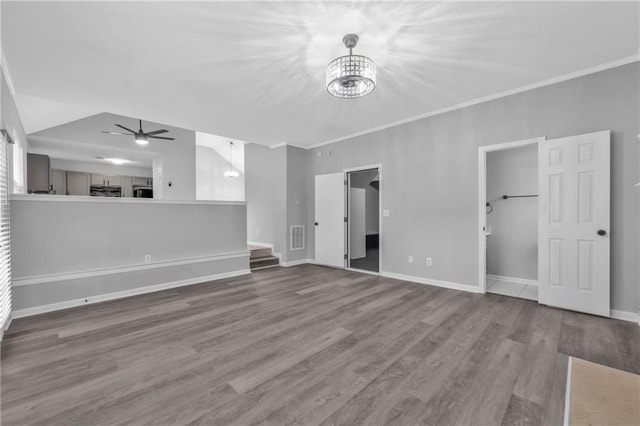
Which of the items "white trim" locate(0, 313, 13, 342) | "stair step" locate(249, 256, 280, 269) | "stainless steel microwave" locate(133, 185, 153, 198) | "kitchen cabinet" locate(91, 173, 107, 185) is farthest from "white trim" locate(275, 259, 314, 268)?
"kitchen cabinet" locate(91, 173, 107, 185)

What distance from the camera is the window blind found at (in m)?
2.55

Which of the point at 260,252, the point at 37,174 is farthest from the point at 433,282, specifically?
the point at 37,174

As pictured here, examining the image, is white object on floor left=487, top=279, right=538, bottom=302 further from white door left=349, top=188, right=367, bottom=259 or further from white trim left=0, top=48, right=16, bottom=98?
white trim left=0, top=48, right=16, bottom=98

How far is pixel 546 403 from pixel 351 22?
3091 millimetres

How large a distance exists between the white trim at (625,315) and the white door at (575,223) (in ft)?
0.28

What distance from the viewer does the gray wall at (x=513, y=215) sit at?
436cm

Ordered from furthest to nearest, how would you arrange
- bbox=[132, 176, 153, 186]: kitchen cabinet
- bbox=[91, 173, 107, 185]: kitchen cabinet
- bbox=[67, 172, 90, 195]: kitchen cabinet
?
bbox=[132, 176, 153, 186]: kitchen cabinet, bbox=[91, 173, 107, 185]: kitchen cabinet, bbox=[67, 172, 90, 195]: kitchen cabinet

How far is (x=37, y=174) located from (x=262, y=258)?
5446mm

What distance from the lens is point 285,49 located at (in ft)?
8.56

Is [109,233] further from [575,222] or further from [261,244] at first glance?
[575,222]

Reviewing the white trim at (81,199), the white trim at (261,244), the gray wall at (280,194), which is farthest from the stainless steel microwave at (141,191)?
the white trim at (81,199)

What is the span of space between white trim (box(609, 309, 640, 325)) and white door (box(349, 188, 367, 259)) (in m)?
4.54

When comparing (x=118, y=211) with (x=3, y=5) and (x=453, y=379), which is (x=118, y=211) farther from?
(x=453, y=379)

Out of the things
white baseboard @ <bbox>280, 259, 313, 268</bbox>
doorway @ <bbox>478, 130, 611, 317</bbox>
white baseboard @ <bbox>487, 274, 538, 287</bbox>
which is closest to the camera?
doorway @ <bbox>478, 130, 611, 317</bbox>
